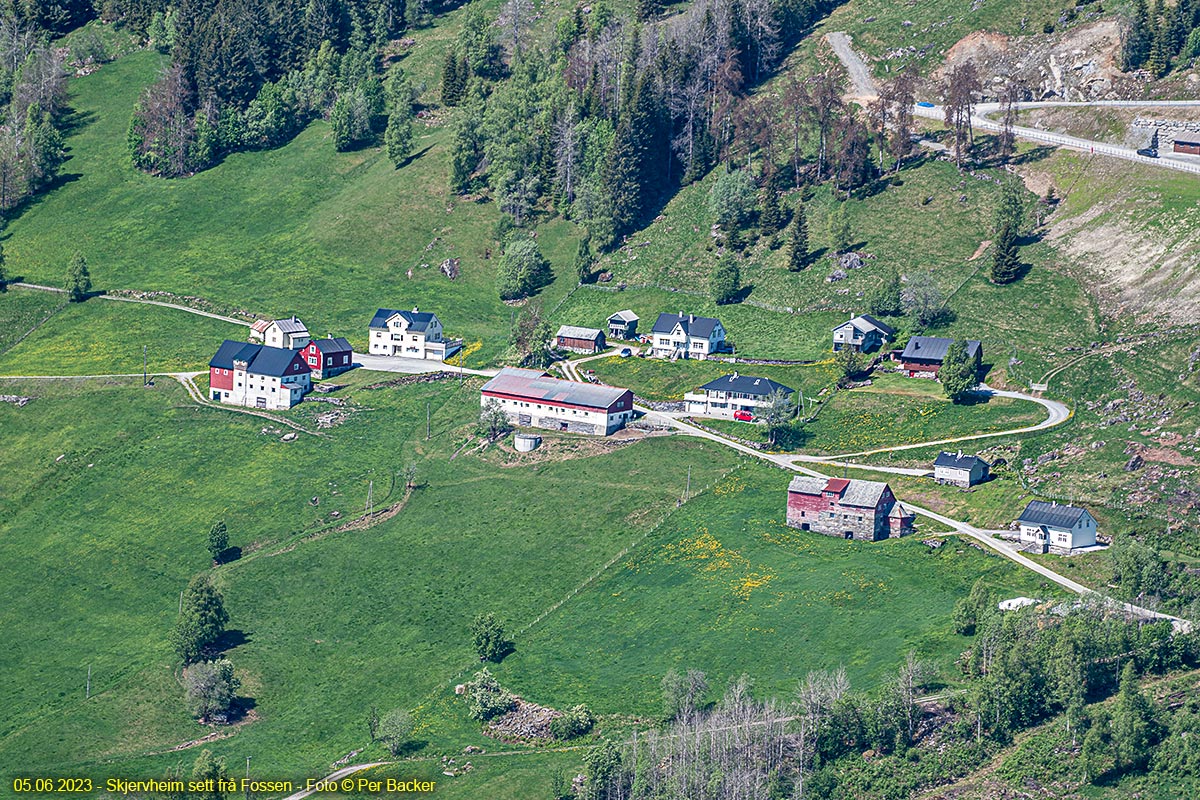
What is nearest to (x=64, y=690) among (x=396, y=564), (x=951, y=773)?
(x=396, y=564)

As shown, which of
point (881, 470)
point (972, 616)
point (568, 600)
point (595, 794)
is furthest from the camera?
point (881, 470)

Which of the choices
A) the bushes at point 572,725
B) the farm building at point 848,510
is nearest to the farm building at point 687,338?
the farm building at point 848,510

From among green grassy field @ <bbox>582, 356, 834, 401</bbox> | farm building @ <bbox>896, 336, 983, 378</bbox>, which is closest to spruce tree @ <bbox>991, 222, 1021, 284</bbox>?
farm building @ <bbox>896, 336, 983, 378</bbox>

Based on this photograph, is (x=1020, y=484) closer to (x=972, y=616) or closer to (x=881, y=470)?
(x=881, y=470)

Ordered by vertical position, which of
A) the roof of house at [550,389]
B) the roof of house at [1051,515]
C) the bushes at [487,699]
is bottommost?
the bushes at [487,699]

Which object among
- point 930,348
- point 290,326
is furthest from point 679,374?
point 290,326

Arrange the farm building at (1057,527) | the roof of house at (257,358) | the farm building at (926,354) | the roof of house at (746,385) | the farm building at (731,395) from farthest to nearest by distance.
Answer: the roof of house at (257,358)
the farm building at (926,354)
the farm building at (731,395)
the roof of house at (746,385)
the farm building at (1057,527)

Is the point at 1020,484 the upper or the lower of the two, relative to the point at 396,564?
upper

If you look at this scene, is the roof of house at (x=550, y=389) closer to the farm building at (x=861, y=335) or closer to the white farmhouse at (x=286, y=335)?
the farm building at (x=861, y=335)
